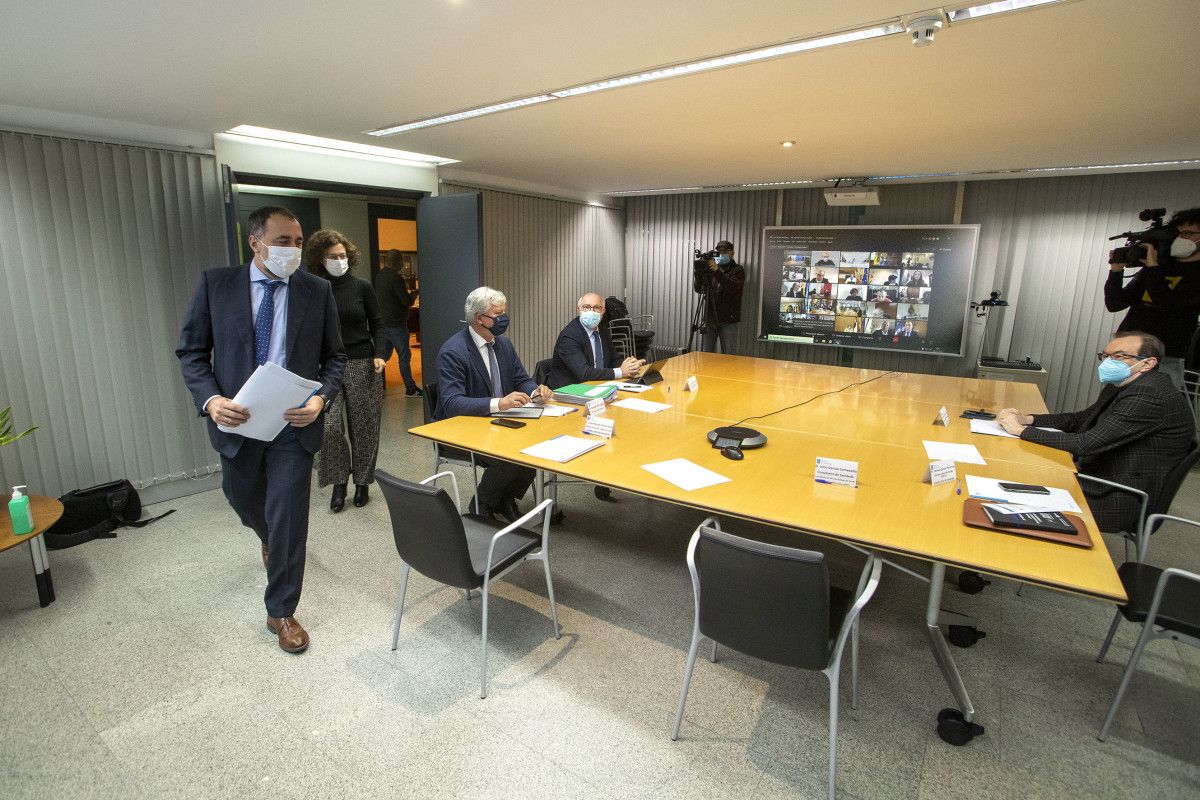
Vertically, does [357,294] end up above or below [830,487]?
above

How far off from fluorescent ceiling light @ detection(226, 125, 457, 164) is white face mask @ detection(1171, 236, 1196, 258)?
529cm

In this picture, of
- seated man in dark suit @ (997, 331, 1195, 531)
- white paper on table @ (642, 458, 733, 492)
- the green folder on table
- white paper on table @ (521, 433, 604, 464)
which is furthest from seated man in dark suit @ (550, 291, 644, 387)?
seated man in dark suit @ (997, 331, 1195, 531)

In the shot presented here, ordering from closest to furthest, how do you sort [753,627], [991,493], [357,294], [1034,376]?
[753,627] → [991,493] → [357,294] → [1034,376]

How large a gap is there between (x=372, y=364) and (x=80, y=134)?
2.02m

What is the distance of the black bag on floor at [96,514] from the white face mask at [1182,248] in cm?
664

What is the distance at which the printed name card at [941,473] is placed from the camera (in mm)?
2334

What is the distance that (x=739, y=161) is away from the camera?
17.4 feet

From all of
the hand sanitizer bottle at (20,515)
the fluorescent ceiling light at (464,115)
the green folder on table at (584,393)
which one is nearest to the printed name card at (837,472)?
the green folder on table at (584,393)

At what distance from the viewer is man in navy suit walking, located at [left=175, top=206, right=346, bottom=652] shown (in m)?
2.27

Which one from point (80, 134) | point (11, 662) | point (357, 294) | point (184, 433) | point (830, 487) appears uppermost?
point (80, 134)

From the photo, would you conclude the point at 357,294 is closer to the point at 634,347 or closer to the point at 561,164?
the point at 561,164

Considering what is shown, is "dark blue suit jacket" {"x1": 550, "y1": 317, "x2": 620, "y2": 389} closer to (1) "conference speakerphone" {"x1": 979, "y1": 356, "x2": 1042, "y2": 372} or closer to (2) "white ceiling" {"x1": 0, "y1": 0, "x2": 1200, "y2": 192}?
(2) "white ceiling" {"x1": 0, "y1": 0, "x2": 1200, "y2": 192}

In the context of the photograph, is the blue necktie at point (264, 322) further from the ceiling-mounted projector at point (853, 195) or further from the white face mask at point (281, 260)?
the ceiling-mounted projector at point (853, 195)

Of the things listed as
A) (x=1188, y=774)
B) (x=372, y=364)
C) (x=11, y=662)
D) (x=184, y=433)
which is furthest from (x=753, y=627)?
(x=184, y=433)
